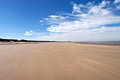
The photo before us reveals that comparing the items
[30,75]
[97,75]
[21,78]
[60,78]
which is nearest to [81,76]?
[97,75]

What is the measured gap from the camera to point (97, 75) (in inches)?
94.7

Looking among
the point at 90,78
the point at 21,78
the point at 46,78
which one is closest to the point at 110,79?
the point at 90,78

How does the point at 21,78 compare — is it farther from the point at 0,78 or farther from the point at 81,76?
the point at 81,76

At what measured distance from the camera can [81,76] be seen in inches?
93.1

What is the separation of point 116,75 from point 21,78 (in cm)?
302

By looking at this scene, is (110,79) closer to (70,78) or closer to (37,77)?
(70,78)

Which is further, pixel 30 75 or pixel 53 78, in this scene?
pixel 30 75

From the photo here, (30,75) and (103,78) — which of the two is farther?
(30,75)

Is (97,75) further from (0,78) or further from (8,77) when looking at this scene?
(0,78)

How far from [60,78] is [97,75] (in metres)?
1.22

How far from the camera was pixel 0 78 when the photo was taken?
88.4 inches

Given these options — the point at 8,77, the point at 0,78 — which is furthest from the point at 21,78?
the point at 0,78

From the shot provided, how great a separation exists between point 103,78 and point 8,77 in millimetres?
2934

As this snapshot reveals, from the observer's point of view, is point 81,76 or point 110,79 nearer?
point 110,79
